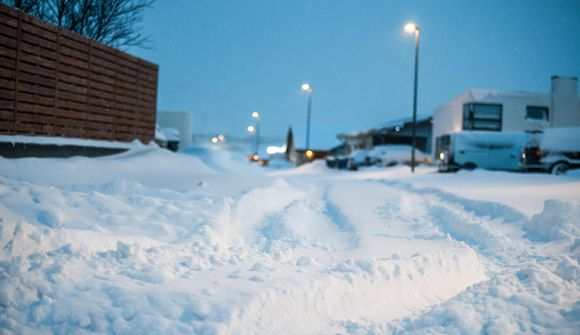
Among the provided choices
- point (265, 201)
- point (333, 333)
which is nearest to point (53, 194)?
point (333, 333)

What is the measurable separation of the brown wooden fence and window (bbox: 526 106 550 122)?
28479 mm

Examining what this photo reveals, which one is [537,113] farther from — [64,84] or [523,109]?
[64,84]

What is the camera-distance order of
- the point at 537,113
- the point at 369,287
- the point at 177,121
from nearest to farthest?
1. the point at 369,287
2. the point at 537,113
3. the point at 177,121

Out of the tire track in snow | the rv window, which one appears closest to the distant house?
the rv window

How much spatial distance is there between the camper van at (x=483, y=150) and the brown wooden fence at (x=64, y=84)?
1611cm

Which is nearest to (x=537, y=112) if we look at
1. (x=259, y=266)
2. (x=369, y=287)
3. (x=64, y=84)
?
(x=64, y=84)

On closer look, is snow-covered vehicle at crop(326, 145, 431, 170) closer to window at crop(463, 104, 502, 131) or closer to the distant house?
window at crop(463, 104, 502, 131)

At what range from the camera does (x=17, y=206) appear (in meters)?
5.64

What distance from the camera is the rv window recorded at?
3309 centimetres

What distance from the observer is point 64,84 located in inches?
433

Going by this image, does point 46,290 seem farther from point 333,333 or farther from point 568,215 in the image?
point 568,215

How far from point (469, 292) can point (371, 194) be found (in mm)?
9898

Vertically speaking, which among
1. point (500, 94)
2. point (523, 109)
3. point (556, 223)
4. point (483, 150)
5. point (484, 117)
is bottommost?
point (556, 223)

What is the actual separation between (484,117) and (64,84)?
97.2ft
